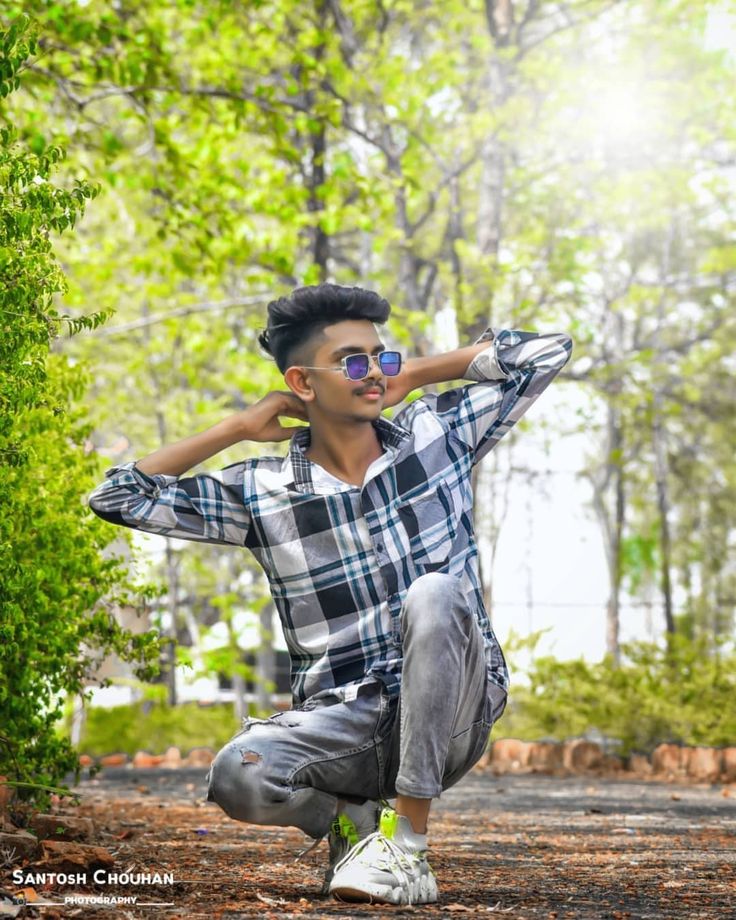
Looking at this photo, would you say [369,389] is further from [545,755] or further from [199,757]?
[199,757]

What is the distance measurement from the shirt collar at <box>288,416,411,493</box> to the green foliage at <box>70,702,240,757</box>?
7915mm

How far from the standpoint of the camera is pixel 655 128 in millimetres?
16234

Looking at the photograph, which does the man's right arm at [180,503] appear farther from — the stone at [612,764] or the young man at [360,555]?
the stone at [612,764]

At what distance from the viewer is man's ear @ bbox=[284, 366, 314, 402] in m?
3.70

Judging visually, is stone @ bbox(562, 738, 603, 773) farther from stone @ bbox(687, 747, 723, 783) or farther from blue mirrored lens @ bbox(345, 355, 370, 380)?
blue mirrored lens @ bbox(345, 355, 370, 380)

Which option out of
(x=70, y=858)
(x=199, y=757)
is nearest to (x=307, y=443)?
(x=70, y=858)

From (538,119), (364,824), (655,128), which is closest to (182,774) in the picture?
(364,824)

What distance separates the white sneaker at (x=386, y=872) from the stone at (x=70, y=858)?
792 millimetres

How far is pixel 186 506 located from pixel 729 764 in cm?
692

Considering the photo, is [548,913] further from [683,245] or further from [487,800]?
[683,245]

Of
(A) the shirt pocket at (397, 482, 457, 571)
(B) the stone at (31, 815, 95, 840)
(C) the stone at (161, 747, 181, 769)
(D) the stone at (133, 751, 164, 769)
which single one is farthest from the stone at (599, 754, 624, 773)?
(A) the shirt pocket at (397, 482, 457, 571)

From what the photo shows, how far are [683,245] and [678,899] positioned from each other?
18.5 m

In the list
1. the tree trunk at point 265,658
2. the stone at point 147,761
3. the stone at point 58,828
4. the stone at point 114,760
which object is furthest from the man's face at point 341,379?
the tree trunk at point 265,658

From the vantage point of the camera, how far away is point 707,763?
951cm
